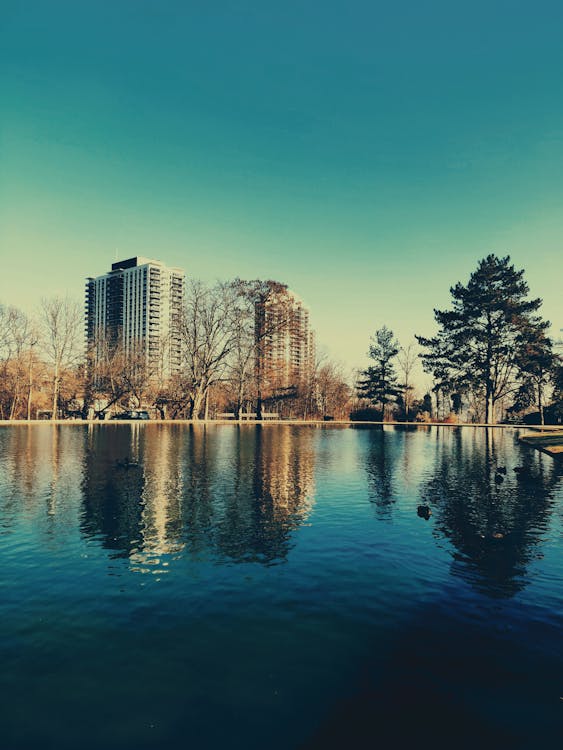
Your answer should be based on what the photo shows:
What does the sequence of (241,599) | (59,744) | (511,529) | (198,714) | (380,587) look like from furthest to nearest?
(511,529), (380,587), (241,599), (198,714), (59,744)

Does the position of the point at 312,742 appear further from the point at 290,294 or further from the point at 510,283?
the point at 510,283

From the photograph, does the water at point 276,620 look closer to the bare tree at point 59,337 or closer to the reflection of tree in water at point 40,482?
the reflection of tree in water at point 40,482

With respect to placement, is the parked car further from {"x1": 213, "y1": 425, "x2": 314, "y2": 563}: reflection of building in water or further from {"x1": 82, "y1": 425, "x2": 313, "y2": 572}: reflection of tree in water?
{"x1": 213, "y1": 425, "x2": 314, "y2": 563}: reflection of building in water

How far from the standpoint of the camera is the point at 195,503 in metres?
13.9

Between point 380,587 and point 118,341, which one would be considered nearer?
point 380,587

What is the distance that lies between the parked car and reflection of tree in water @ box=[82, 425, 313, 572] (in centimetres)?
3688

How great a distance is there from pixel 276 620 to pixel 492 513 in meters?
8.92

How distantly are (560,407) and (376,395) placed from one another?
36720mm

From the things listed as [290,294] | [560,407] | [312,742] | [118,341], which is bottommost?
[312,742]

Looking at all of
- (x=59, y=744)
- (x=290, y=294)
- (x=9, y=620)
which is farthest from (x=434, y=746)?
(x=290, y=294)

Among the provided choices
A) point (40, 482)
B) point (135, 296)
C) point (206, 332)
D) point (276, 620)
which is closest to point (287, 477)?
point (40, 482)

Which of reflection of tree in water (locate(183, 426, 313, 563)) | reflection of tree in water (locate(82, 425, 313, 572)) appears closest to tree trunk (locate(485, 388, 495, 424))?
reflection of tree in water (locate(183, 426, 313, 563))

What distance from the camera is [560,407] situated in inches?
1499

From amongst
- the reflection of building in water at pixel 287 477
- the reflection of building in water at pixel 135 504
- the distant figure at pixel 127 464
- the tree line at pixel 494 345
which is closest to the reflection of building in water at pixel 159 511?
the reflection of building in water at pixel 135 504
